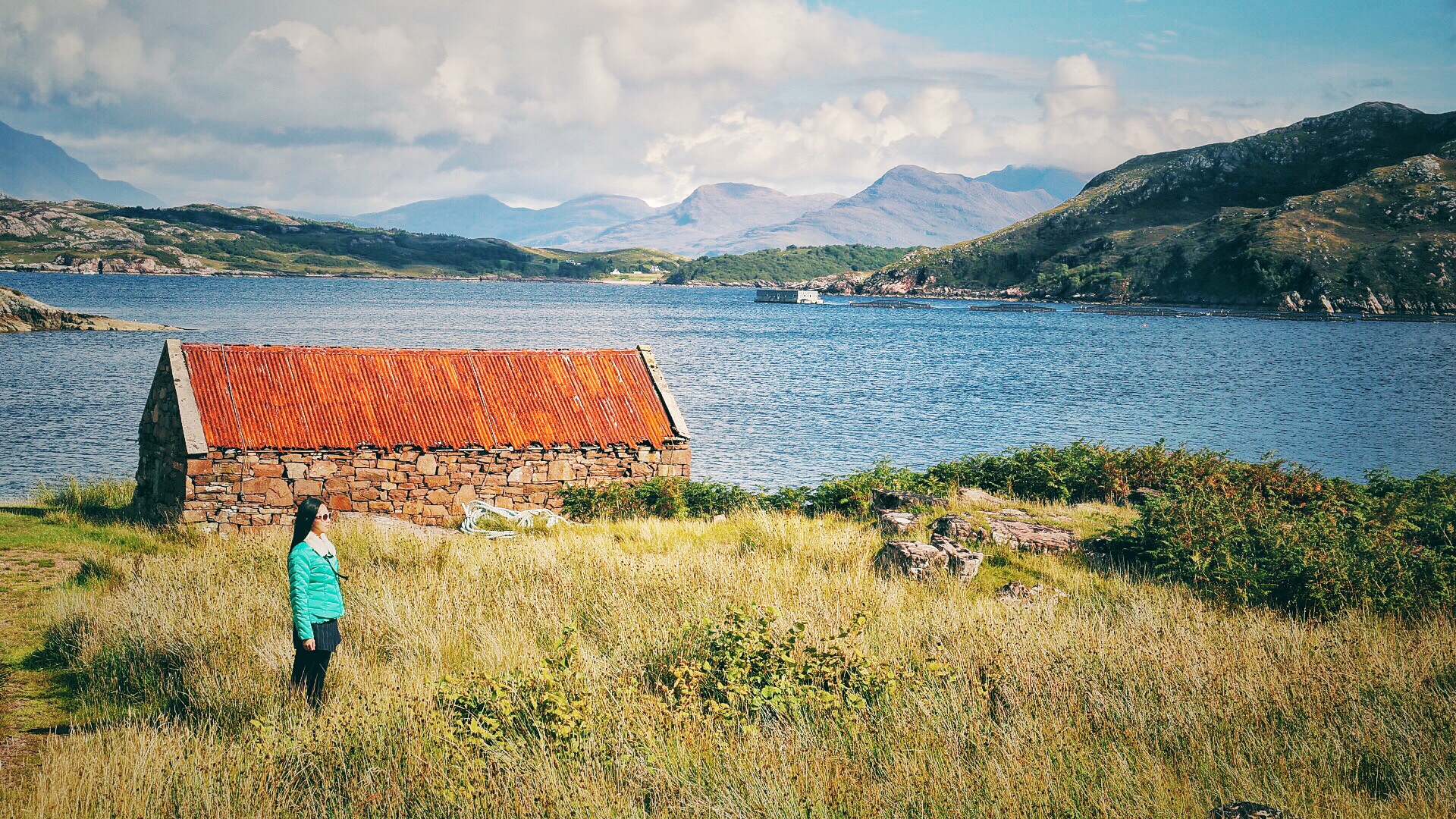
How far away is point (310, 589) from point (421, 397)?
11616 millimetres

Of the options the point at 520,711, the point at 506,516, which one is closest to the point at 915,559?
the point at 520,711

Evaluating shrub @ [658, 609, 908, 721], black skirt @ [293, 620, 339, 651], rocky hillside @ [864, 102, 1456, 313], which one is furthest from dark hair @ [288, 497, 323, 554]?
rocky hillside @ [864, 102, 1456, 313]

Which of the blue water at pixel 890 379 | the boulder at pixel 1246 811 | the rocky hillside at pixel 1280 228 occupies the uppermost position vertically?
the rocky hillside at pixel 1280 228

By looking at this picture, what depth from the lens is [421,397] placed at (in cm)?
1878

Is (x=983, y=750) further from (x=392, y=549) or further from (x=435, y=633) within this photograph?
(x=392, y=549)

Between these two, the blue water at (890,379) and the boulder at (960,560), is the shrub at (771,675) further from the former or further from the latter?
the blue water at (890,379)

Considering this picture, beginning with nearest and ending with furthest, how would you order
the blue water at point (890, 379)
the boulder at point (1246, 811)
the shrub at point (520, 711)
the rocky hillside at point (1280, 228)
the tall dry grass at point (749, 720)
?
the boulder at point (1246, 811), the tall dry grass at point (749, 720), the shrub at point (520, 711), the blue water at point (890, 379), the rocky hillside at point (1280, 228)

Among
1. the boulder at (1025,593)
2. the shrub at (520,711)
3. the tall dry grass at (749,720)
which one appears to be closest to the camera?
the tall dry grass at (749,720)

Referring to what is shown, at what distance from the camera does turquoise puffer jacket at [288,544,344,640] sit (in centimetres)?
754

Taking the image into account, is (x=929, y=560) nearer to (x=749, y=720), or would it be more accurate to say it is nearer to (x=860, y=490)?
(x=749, y=720)

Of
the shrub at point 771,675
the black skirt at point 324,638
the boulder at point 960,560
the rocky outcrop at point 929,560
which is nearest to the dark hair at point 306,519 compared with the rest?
the black skirt at point 324,638

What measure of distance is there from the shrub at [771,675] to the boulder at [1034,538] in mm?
6369

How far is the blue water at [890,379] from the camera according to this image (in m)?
34.5

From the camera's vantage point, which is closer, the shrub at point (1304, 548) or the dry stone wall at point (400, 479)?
the shrub at point (1304, 548)
